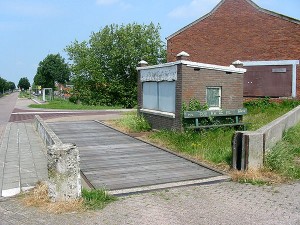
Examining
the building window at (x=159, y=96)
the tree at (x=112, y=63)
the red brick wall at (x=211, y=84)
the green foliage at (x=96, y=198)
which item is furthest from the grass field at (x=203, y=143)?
the tree at (x=112, y=63)

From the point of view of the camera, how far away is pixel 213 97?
39.9 ft

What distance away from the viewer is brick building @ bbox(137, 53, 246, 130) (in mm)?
11281

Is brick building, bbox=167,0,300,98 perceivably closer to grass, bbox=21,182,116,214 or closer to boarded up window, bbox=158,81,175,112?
boarded up window, bbox=158,81,175,112

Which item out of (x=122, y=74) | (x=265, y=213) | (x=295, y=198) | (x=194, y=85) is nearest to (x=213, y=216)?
(x=265, y=213)

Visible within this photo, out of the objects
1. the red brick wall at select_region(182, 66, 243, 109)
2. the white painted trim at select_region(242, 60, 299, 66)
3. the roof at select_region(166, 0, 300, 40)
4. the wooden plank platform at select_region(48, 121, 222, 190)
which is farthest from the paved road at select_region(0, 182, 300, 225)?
the roof at select_region(166, 0, 300, 40)

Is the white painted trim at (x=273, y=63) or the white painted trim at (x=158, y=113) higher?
the white painted trim at (x=273, y=63)

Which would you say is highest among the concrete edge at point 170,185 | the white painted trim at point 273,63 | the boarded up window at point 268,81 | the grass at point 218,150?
the white painted trim at point 273,63

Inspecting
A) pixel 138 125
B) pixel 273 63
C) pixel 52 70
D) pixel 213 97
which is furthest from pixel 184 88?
pixel 52 70

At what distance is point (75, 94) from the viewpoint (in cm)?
3709

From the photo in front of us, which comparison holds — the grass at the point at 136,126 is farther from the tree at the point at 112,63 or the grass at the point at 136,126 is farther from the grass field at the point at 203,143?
the tree at the point at 112,63

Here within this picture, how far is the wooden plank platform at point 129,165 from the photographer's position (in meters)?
6.59

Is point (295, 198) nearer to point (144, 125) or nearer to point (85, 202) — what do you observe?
point (85, 202)

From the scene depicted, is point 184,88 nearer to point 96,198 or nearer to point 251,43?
point 96,198

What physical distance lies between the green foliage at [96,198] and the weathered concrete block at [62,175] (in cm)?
18
